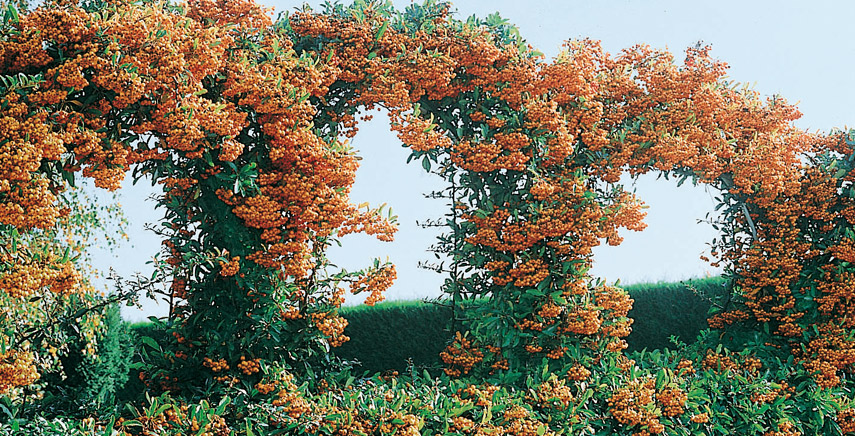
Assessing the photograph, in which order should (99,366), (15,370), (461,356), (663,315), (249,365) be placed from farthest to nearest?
(663,315) → (99,366) → (461,356) → (249,365) → (15,370)

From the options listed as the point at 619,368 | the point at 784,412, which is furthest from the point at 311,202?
the point at 784,412

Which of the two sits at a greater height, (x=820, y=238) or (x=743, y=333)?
(x=820, y=238)

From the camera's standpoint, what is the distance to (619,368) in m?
5.24

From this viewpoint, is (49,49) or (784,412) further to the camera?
(784,412)

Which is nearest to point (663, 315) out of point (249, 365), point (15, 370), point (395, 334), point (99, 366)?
point (395, 334)

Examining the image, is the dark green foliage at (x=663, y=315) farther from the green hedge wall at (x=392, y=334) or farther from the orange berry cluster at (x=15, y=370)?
the orange berry cluster at (x=15, y=370)

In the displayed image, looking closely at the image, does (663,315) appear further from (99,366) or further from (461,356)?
(99,366)

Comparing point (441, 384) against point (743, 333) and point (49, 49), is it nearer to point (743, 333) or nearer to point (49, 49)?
point (743, 333)

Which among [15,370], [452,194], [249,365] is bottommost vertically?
[249,365]

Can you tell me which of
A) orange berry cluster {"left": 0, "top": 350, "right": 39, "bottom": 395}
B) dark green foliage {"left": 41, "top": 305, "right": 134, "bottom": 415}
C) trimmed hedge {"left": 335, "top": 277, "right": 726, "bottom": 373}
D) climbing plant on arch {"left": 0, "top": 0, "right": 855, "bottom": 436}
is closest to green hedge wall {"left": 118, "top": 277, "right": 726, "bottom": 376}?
trimmed hedge {"left": 335, "top": 277, "right": 726, "bottom": 373}

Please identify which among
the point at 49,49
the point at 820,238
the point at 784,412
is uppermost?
the point at 49,49

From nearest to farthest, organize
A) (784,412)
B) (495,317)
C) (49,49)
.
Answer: (49,49)
(495,317)
(784,412)

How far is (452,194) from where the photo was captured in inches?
215

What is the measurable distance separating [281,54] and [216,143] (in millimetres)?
786
